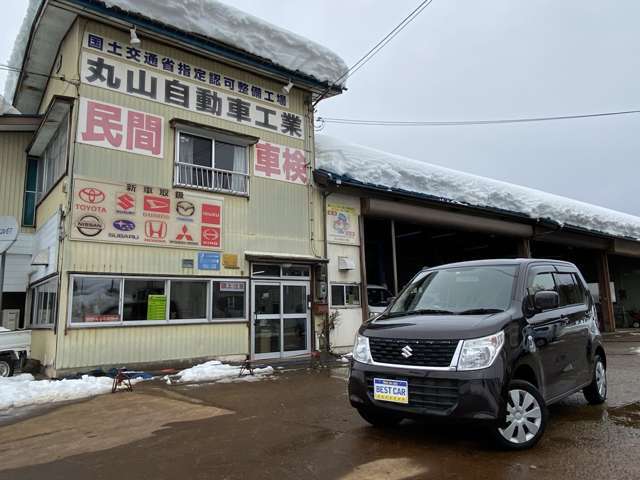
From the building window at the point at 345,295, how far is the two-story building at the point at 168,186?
67 cm

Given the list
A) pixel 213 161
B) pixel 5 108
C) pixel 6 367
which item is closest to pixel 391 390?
pixel 6 367

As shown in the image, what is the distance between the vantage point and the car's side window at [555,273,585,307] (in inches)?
227

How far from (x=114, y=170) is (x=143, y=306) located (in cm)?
315

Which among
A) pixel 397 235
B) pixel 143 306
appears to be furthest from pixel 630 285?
pixel 143 306

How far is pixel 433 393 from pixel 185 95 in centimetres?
1026

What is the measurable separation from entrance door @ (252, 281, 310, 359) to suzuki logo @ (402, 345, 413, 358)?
8209mm

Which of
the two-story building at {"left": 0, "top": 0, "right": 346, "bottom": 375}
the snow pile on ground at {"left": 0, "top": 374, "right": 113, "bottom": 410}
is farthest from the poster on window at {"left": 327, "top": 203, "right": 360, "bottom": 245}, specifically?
the snow pile on ground at {"left": 0, "top": 374, "right": 113, "bottom": 410}

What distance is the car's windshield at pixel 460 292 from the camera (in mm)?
4891

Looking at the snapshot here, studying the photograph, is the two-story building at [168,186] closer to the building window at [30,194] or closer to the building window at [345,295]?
the building window at [30,194]

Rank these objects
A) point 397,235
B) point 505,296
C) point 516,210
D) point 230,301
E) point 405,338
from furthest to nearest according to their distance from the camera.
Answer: point 397,235, point 516,210, point 230,301, point 505,296, point 405,338

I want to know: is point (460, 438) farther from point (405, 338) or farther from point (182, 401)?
point (182, 401)

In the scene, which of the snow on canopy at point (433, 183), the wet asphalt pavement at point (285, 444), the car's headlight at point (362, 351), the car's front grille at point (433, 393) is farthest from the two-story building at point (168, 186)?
the car's front grille at point (433, 393)

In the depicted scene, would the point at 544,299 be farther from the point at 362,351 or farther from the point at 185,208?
the point at 185,208

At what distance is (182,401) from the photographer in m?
7.20
